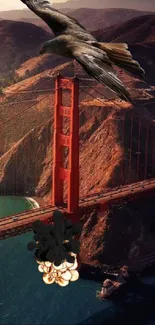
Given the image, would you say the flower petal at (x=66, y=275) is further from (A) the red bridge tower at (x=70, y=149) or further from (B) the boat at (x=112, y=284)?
(A) the red bridge tower at (x=70, y=149)

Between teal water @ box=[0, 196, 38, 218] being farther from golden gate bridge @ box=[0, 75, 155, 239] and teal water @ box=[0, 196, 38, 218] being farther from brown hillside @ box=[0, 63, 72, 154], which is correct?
golden gate bridge @ box=[0, 75, 155, 239]

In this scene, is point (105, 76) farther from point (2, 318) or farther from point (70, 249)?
point (2, 318)

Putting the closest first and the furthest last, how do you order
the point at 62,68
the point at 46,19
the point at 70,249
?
the point at 70,249, the point at 46,19, the point at 62,68

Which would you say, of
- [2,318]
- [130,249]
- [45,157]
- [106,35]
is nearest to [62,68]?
[106,35]

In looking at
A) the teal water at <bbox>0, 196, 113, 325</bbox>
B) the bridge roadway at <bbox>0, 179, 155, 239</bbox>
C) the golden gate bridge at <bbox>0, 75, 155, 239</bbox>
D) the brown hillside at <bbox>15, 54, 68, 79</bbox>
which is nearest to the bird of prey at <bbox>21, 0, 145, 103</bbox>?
the golden gate bridge at <bbox>0, 75, 155, 239</bbox>

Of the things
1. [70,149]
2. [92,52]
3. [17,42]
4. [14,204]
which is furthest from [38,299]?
[17,42]

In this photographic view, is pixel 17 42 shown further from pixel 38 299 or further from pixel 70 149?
pixel 38 299
